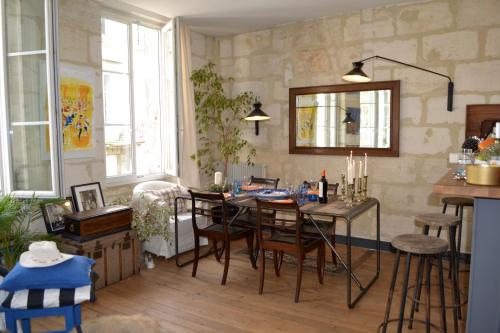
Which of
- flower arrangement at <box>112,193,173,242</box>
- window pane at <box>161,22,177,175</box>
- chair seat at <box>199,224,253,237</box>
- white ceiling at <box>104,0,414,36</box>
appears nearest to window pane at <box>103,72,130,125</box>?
window pane at <box>161,22,177,175</box>

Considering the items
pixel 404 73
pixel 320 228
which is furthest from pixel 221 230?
pixel 404 73

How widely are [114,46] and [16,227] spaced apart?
225cm

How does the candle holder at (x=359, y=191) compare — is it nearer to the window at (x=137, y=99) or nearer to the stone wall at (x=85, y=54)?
the window at (x=137, y=99)

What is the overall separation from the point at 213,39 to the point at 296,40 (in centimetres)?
133

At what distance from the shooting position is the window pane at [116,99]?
4652 millimetres

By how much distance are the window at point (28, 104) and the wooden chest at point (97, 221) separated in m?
0.30

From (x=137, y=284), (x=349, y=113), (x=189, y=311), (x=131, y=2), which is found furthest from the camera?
(x=349, y=113)

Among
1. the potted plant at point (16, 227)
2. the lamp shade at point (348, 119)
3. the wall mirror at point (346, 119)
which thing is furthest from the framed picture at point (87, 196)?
the lamp shade at point (348, 119)

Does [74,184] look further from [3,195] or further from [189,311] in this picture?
[189,311]

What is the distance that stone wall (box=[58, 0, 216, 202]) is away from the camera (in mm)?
3990

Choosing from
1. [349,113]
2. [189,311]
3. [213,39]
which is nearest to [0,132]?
[189,311]

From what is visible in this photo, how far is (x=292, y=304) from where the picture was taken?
3424 millimetres

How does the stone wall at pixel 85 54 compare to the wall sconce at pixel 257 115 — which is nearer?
the stone wall at pixel 85 54

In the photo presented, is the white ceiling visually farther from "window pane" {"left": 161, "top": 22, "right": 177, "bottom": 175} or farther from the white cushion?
the white cushion
